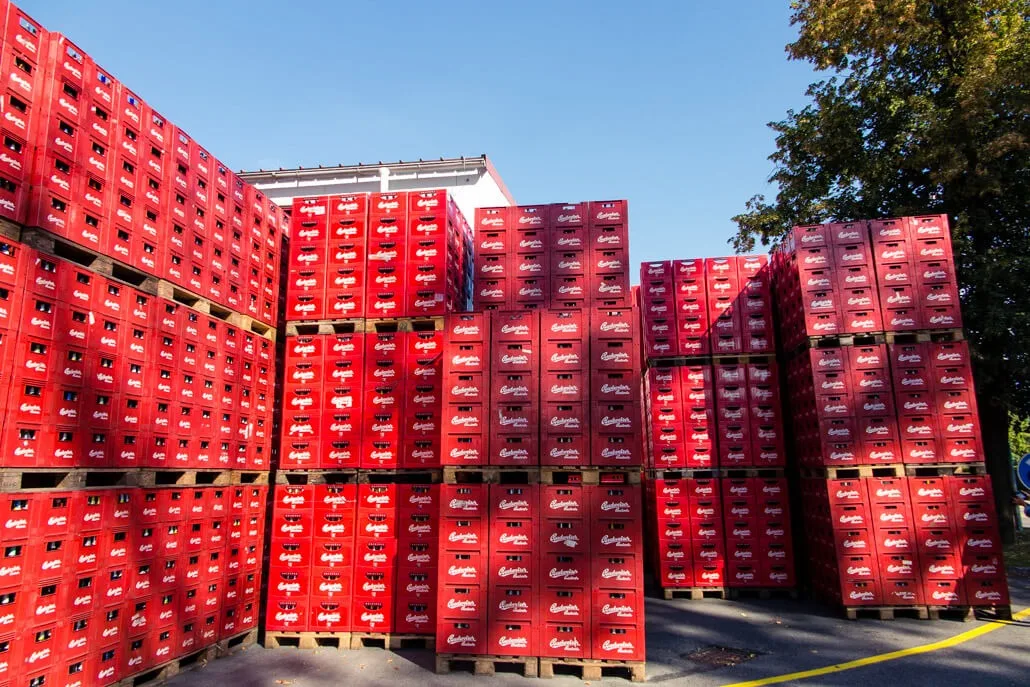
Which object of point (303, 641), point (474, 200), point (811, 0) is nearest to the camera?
point (303, 641)

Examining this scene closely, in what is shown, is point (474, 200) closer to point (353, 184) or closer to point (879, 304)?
point (353, 184)

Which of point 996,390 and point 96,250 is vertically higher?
point 96,250

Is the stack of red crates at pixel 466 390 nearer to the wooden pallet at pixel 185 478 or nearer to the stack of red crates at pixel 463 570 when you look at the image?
the stack of red crates at pixel 463 570

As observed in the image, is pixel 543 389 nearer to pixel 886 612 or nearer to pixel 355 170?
pixel 886 612

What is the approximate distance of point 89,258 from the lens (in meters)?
5.79

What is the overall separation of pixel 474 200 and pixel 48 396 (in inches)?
646

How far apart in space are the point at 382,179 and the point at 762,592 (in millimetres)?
17411

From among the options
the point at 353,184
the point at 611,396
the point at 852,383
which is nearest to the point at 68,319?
the point at 611,396

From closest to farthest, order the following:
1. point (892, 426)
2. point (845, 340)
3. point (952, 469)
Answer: point (952, 469), point (892, 426), point (845, 340)

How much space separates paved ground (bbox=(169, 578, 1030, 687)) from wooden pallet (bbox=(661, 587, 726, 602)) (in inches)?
48.7

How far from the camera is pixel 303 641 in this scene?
736cm

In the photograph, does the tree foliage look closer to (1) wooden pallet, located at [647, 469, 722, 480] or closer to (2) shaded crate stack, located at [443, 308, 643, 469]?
(1) wooden pallet, located at [647, 469, 722, 480]

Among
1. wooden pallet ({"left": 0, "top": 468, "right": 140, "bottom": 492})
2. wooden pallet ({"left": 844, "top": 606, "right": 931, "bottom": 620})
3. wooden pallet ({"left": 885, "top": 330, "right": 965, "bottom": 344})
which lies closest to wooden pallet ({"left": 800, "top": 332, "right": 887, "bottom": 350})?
wooden pallet ({"left": 885, "top": 330, "right": 965, "bottom": 344})

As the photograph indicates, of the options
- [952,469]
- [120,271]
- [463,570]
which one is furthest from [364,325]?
[952,469]
